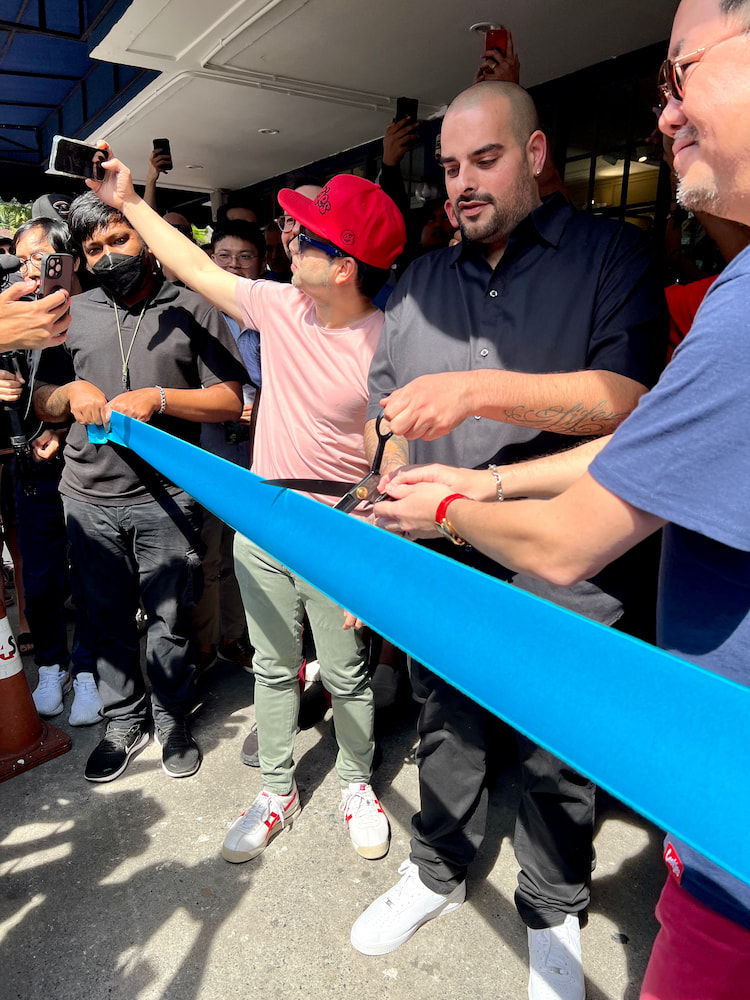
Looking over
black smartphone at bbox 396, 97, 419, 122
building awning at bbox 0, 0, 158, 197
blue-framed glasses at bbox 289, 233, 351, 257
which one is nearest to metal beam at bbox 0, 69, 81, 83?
building awning at bbox 0, 0, 158, 197

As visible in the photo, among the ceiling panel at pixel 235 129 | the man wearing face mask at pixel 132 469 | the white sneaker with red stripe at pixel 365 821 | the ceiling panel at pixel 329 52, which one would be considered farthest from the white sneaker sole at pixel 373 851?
the ceiling panel at pixel 235 129

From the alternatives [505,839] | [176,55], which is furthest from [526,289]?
[176,55]

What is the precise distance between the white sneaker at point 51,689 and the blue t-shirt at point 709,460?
10.6 feet

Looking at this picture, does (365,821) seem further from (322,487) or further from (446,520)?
(446,520)

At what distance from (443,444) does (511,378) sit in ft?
1.57

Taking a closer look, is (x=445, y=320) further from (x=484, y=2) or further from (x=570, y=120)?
(x=570, y=120)

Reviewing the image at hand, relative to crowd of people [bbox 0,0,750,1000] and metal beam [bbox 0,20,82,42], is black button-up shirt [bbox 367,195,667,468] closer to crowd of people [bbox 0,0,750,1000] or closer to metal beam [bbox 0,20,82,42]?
crowd of people [bbox 0,0,750,1000]

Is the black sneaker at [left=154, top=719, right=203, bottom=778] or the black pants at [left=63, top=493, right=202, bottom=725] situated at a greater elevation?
the black pants at [left=63, top=493, right=202, bottom=725]

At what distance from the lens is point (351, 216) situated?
2.20 m

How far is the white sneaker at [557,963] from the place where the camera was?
1926 mm

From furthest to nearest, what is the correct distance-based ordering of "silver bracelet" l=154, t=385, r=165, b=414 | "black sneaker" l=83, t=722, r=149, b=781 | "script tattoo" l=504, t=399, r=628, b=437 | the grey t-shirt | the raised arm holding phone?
"black sneaker" l=83, t=722, r=149, b=781 < the grey t-shirt < "silver bracelet" l=154, t=385, r=165, b=414 < the raised arm holding phone < "script tattoo" l=504, t=399, r=628, b=437

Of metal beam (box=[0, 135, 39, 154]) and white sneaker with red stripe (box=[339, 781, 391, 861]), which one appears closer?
white sneaker with red stripe (box=[339, 781, 391, 861])

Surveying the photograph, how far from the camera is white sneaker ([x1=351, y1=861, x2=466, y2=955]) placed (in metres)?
2.11

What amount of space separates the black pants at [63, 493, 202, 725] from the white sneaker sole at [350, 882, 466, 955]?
1.36 m
